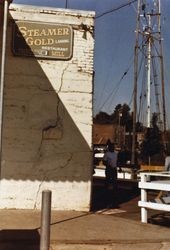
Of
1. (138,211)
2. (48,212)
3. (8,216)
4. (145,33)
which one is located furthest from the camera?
(145,33)

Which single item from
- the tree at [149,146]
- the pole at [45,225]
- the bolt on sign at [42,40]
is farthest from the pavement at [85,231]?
the tree at [149,146]

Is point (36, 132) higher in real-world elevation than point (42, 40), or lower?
lower

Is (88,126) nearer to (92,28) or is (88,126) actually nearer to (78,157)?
(78,157)

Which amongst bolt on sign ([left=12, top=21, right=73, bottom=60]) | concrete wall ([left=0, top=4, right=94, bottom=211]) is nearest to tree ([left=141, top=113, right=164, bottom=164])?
concrete wall ([left=0, top=4, right=94, bottom=211])

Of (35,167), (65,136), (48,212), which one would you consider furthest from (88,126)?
(48,212)

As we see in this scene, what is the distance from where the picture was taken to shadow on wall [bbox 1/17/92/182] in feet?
36.9

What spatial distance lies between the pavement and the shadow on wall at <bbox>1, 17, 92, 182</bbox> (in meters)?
0.88

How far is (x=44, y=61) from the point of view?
1157cm

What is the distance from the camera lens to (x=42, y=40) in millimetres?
11562

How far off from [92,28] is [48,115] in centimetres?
216

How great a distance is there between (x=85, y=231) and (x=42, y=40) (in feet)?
14.9

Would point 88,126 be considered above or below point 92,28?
below

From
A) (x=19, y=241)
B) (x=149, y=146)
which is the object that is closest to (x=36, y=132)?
(x=19, y=241)

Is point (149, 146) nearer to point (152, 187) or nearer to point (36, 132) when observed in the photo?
point (36, 132)
